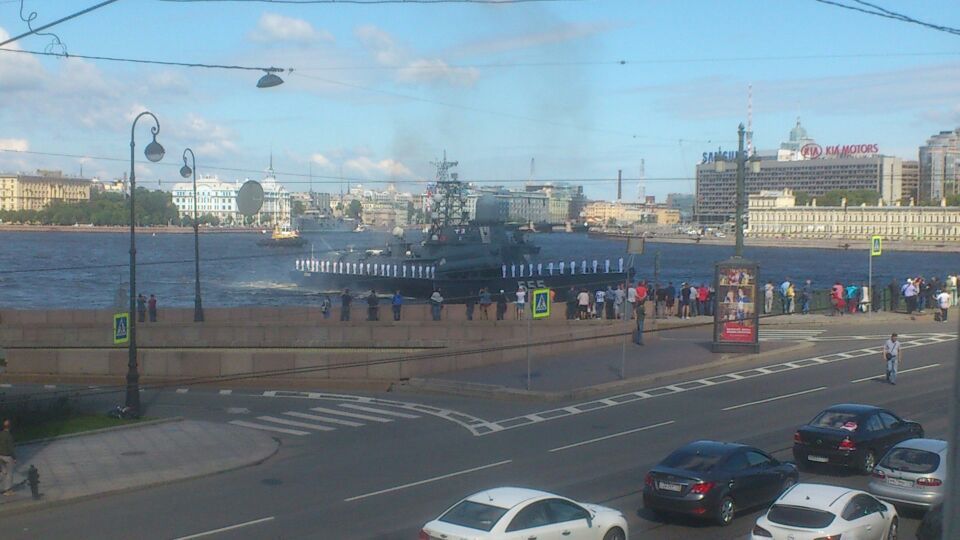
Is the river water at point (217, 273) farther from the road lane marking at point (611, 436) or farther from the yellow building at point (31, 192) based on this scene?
the road lane marking at point (611, 436)

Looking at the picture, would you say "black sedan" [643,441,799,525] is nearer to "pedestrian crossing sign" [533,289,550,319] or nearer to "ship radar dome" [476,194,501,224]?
"pedestrian crossing sign" [533,289,550,319]

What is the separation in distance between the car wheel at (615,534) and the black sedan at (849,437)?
6054 mm

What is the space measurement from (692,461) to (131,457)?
10.6m

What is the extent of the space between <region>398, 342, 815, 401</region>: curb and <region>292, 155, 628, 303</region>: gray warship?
3885 centimetres

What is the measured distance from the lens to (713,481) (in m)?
12.7

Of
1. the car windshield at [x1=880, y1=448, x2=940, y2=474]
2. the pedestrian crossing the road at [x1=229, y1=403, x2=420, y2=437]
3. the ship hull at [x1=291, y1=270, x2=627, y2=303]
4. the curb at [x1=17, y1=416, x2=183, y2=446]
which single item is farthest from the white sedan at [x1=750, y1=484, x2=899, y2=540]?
the ship hull at [x1=291, y1=270, x2=627, y2=303]

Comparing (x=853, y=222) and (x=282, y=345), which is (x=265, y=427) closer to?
(x=282, y=345)

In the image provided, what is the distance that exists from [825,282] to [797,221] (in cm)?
8256

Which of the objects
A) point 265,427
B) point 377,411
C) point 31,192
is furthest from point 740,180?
point 31,192

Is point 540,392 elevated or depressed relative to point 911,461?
depressed

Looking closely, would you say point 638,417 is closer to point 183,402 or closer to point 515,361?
point 515,361

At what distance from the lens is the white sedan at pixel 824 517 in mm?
10523

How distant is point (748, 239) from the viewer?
178 metres

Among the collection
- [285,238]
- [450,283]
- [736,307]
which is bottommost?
[450,283]
